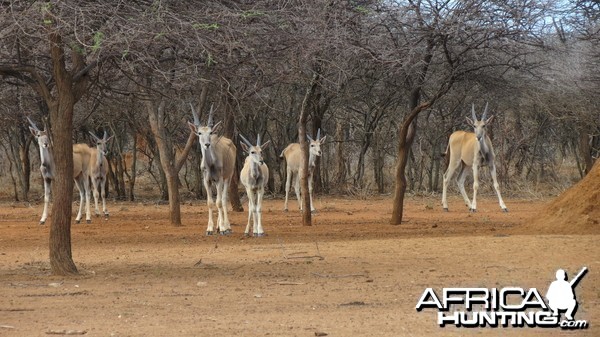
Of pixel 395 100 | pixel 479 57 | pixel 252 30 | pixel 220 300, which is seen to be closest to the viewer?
pixel 220 300

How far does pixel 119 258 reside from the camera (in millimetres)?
16297

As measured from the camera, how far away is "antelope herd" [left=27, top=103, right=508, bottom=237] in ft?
65.0

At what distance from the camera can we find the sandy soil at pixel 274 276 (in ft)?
32.3

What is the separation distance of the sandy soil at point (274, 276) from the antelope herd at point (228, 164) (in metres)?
0.81

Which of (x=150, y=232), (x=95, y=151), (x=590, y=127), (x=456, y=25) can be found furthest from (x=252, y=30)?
(x=590, y=127)

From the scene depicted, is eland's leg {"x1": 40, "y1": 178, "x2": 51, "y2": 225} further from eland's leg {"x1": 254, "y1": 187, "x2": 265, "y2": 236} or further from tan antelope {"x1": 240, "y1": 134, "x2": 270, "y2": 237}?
eland's leg {"x1": 254, "y1": 187, "x2": 265, "y2": 236}

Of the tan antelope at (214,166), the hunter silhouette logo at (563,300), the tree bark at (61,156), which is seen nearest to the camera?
the hunter silhouette logo at (563,300)

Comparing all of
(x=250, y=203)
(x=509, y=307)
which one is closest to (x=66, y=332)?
(x=509, y=307)

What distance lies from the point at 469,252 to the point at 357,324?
6.25 metres

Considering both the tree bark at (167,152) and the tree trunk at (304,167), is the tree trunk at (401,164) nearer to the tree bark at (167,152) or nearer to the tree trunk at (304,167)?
the tree trunk at (304,167)

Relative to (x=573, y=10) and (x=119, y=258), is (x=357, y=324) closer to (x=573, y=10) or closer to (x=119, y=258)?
(x=119, y=258)

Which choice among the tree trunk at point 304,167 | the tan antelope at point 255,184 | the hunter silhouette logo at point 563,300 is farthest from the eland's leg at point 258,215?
the hunter silhouette logo at point 563,300

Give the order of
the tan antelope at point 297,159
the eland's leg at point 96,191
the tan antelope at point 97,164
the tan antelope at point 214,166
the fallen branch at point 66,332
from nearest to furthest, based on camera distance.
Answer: the fallen branch at point 66,332 < the tan antelope at point 214,166 < the eland's leg at point 96,191 < the tan antelope at point 97,164 < the tan antelope at point 297,159

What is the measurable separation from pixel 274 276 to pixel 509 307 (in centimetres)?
411
